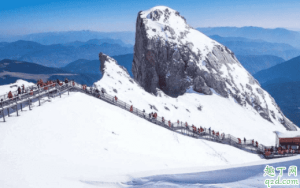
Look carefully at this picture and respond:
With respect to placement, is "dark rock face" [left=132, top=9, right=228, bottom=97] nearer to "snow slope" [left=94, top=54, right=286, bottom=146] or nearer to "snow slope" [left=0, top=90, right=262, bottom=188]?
"snow slope" [left=94, top=54, right=286, bottom=146]

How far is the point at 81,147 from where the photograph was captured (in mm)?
12812

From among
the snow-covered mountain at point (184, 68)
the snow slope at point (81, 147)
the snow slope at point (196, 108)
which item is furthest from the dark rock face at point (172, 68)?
the snow slope at point (81, 147)

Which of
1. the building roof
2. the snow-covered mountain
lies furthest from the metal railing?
the snow-covered mountain

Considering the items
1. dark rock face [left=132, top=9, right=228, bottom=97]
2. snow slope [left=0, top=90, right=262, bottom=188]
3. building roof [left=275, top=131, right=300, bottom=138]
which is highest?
dark rock face [left=132, top=9, right=228, bottom=97]

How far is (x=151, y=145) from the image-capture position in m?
17.1

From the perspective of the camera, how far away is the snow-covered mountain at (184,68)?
6531cm

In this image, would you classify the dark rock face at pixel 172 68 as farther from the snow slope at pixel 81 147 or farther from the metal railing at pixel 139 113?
the snow slope at pixel 81 147

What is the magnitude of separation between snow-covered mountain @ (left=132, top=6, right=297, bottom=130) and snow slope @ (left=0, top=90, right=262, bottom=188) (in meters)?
42.1

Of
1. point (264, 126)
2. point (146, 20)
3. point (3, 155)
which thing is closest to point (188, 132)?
point (3, 155)

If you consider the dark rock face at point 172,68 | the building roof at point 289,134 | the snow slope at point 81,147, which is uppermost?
the dark rock face at point 172,68

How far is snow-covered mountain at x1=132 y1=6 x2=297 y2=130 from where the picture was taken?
65312 mm

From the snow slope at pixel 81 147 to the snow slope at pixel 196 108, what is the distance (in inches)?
705

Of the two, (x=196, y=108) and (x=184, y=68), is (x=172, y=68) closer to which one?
A: (x=184, y=68)

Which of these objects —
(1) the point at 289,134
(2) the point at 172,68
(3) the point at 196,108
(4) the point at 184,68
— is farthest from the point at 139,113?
(4) the point at 184,68
